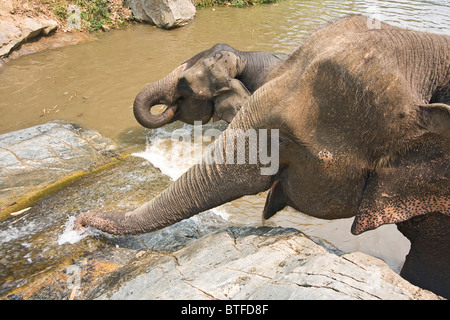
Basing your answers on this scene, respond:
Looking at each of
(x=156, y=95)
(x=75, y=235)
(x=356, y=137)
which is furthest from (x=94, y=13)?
(x=356, y=137)

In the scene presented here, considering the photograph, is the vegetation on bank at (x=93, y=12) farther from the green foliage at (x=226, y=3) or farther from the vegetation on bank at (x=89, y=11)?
the green foliage at (x=226, y=3)

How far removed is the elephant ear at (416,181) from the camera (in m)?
2.18

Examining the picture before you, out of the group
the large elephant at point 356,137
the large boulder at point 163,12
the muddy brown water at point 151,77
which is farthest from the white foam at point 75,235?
the large boulder at point 163,12

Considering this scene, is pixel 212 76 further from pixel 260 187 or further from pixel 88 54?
pixel 88 54

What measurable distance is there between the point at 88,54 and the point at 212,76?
5.43 meters

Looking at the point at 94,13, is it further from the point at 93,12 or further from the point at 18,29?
the point at 18,29

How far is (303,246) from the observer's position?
2.75 m

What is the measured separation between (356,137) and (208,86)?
135 inches

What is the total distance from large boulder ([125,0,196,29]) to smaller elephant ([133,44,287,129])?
22.1 feet

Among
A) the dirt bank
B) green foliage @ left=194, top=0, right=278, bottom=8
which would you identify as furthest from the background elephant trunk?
green foliage @ left=194, top=0, right=278, bottom=8

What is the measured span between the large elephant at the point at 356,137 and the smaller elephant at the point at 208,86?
2886mm

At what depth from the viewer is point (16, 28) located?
31.1 ft

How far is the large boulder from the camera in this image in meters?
11.9
